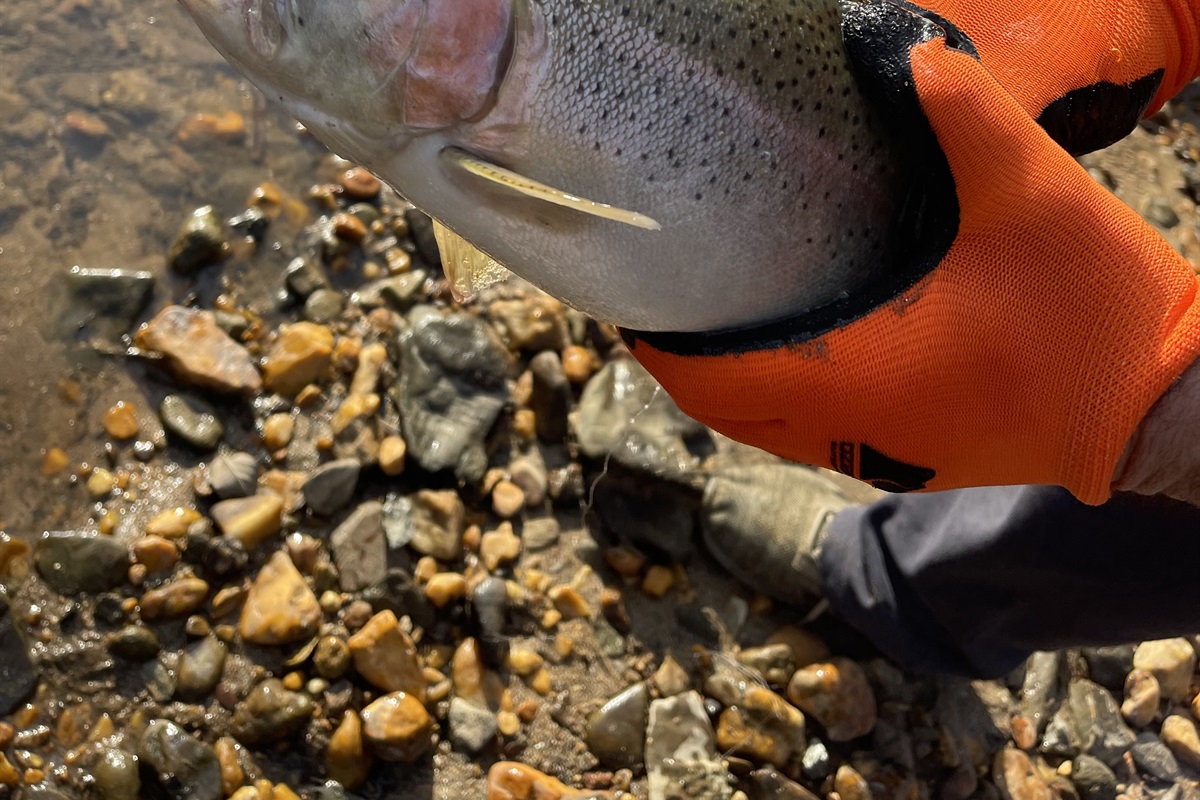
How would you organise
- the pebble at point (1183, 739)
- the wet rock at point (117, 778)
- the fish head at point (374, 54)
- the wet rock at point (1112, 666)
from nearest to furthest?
1. the fish head at point (374, 54)
2. the wet rock at point (117, 778)
3. the pebble at point (1183, 739)
4. the wet rock at point (1112, 666)

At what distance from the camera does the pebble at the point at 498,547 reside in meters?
2.57

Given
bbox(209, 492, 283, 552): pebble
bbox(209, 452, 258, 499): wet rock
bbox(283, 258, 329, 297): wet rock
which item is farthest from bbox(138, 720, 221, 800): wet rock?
bbox(283, 258, 329, 297): wet rock

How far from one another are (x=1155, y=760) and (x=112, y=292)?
398 cm

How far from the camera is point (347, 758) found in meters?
2.15

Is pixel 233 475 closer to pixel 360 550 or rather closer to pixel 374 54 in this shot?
pixel 360 550

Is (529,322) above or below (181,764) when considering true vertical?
above

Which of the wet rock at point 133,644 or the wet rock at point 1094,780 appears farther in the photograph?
the wet rock at point 1094,780

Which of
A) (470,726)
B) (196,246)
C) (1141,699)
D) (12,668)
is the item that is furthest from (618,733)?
(196,246)

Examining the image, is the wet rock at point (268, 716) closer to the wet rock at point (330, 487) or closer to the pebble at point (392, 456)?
the wet rock at point (330, 487)

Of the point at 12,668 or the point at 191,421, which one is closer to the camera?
the point at 12,668

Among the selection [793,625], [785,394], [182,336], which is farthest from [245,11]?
[793,625]

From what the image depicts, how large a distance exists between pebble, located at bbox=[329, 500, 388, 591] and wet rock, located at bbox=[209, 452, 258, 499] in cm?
33

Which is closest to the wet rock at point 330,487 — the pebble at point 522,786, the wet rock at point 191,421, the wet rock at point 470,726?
the wet rock at point 191,421

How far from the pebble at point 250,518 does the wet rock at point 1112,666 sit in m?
2.85
